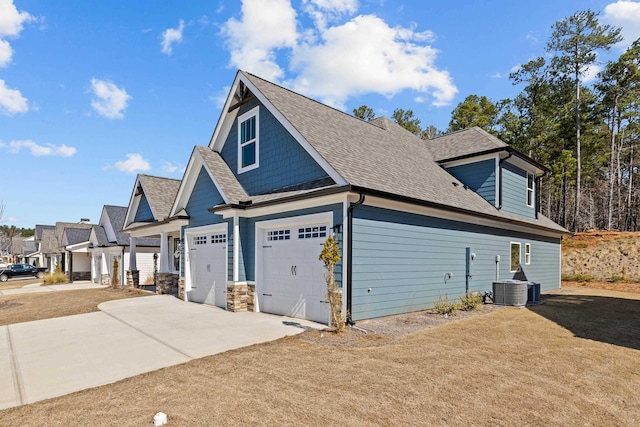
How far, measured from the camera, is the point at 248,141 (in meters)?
12.3

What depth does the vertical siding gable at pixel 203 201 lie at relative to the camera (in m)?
12.4

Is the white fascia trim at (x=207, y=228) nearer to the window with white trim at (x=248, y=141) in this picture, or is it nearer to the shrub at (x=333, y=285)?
the window with white trim at (x=248, y=141)

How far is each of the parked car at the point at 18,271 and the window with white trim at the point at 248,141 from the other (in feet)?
106

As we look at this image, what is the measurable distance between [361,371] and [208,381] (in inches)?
86.7

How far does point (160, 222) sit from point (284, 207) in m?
8.67

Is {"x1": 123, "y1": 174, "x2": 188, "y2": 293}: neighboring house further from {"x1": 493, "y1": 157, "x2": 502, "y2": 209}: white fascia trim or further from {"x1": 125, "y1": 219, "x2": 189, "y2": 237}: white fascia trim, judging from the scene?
{"x1": 493, "y1": 157, "x2": 502, "y2": 209}: white fascia trim

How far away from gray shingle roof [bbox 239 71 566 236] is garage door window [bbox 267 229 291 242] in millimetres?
2457

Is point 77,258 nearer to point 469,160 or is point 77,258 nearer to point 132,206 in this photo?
point 132,206

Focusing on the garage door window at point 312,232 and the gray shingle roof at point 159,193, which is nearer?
the garage door window at point 312,232

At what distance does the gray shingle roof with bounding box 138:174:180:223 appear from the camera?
61.4 feet

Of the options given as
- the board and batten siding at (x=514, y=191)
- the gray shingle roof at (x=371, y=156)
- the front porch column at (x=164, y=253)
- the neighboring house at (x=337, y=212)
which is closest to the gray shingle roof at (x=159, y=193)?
the front porch column at (x=164, y=253)

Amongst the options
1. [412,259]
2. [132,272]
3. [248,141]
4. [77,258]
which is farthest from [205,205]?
[77,258]

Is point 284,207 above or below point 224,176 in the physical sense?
below

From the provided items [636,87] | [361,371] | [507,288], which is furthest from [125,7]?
[636,87]
